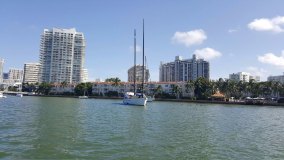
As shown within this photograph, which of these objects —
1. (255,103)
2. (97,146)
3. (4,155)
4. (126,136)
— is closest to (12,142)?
(4,155)

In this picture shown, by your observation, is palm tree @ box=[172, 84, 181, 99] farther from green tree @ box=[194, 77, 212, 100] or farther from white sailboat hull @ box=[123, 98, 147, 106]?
white sailboat hull @ box=[123, 98, 147, 106]

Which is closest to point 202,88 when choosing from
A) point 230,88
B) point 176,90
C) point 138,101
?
point 230,88

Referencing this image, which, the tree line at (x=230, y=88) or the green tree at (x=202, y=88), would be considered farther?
the green tree at (x=202, y=88)

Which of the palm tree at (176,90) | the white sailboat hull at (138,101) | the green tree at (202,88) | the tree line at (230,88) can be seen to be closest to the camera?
the white sailboat hull at (138,101)

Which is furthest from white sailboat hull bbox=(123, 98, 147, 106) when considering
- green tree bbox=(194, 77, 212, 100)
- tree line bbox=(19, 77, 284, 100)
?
green tree bbox=(194, 77, 212, 100)

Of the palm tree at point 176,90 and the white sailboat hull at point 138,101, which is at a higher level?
the palm tree at point 176,90

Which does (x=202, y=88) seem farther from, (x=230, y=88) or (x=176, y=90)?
(x=176, y=90)

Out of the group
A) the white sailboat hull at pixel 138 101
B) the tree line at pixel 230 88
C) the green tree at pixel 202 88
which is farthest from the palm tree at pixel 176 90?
the white sailboat hull at pixel 138 101

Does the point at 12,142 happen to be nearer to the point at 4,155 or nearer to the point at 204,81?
the point at 4,155

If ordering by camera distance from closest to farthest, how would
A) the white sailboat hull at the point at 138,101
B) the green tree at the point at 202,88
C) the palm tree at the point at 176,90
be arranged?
the white sailboat hull at the point at 138,101
the green tree at the point at 202,88
the palm tree at the point at 176,90

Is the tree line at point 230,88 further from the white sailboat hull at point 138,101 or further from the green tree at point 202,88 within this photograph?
the white sailboat hull at point 138,101

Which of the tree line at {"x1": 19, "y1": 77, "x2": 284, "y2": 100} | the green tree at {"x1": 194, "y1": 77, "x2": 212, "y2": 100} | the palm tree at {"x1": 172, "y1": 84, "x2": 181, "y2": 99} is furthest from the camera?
the palm tree at {"x1": 172, "y1": 84, "x2": 181, "y2": 99}

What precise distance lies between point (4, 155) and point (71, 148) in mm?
4265

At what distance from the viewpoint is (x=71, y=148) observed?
21797mm
